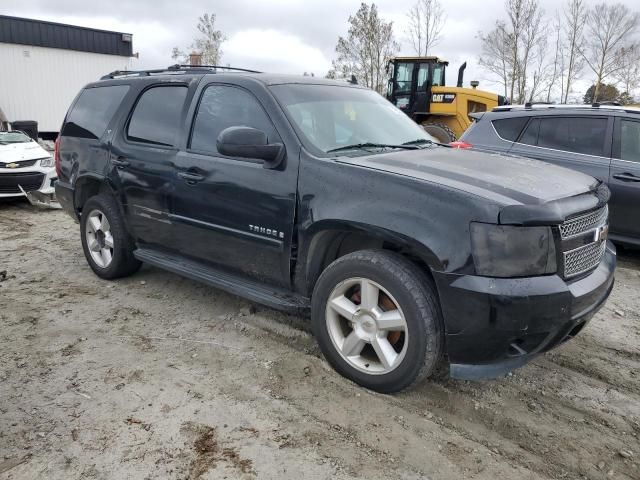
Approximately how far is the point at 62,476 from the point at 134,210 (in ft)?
8.22

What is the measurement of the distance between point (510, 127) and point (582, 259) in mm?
3975

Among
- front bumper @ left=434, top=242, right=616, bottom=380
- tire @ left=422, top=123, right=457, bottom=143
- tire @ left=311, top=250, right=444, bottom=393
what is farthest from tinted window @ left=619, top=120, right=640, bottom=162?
tire @ left=422, top=123, right=457, bottom=143

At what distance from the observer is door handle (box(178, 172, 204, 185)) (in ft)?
12.4

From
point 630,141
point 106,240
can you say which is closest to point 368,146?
point 106,240

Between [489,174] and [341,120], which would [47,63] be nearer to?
[341,120]

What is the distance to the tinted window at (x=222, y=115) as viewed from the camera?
3.63 meters

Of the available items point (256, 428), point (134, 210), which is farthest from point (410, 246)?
point (134, 210)

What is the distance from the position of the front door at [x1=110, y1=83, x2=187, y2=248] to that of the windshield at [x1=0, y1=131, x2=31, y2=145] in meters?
6.63

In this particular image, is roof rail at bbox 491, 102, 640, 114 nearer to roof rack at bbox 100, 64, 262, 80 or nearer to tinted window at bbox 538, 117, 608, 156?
tinted window at bbox 538, 117, 608, 156

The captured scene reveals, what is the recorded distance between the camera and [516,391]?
3.14 metres

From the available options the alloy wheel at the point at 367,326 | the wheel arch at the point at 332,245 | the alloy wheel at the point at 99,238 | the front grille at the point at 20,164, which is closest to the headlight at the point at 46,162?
the front grille at the point at 20,164

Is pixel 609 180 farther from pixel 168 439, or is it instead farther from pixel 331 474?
pixel 168 439

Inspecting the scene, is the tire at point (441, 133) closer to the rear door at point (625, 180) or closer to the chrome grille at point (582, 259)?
the rear door at point (625, 180)

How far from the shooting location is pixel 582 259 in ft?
9.43
